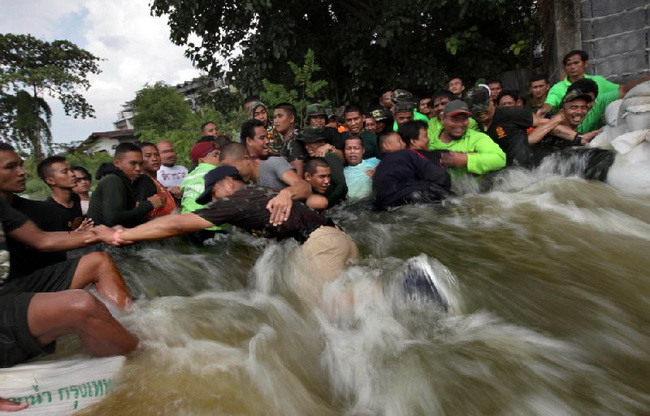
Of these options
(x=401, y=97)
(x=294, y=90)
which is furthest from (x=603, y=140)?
(x=294, y=90)

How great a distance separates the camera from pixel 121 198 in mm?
3941

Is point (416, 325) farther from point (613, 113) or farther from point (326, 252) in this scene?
point (613, 113)

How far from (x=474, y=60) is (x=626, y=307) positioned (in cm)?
986

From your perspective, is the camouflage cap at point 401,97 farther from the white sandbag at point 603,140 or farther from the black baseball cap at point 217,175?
the black baseball cap at point 217,175

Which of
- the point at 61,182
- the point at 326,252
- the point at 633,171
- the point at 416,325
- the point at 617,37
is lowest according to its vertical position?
the point at 416,325

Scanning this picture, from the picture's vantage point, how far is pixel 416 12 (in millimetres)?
10031

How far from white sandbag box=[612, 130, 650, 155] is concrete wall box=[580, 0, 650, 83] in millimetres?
2475

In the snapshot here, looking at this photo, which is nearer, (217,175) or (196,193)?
(217,175)

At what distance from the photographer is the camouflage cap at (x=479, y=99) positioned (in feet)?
17.1

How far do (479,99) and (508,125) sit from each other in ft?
1.56

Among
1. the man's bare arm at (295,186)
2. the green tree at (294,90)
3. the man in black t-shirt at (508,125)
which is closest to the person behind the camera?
the man's bare arm at (295,186)

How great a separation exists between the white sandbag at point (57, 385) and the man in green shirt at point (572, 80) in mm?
6050

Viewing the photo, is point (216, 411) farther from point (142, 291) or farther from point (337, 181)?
point (337, 181)

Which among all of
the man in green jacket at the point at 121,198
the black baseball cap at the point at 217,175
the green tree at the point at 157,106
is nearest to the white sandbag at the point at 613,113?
the black baseball cap at the point at 217,175
